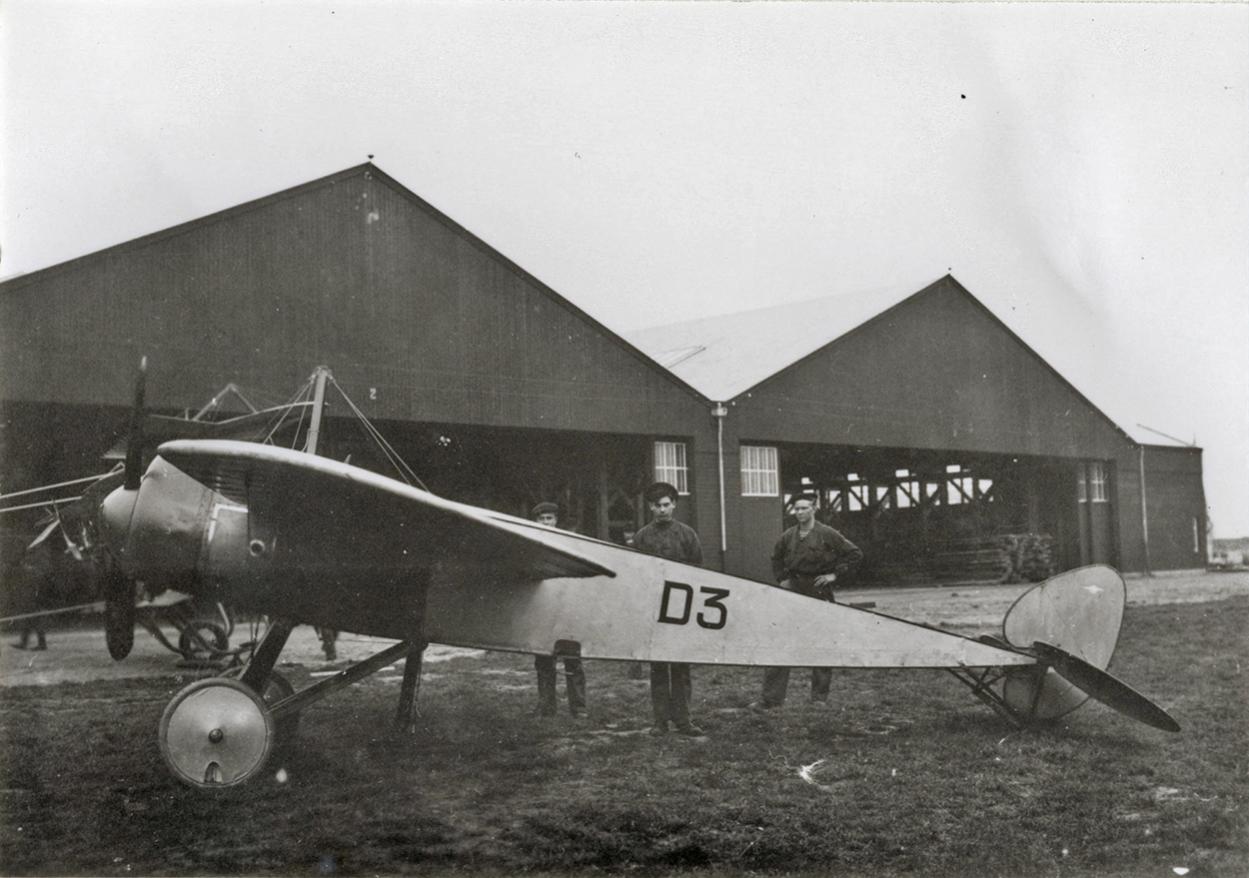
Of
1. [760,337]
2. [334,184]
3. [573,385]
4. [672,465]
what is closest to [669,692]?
[573,385]

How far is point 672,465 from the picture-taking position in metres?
19.0

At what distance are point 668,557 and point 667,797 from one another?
245 centimetres

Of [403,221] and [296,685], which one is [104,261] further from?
[296,685]

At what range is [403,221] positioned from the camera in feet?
48.8

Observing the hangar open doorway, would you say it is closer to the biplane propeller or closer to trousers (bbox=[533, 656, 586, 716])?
trousers (bbox=[533, 656, 586, 716])

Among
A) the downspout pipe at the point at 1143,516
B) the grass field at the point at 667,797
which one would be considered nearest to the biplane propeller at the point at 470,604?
the grass field at the point at 667,797

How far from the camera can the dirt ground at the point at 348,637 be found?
10.8 m

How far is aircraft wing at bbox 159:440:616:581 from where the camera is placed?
4.32 m

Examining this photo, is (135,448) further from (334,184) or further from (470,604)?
(334,184)

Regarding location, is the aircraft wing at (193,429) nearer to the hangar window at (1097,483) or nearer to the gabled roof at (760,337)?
the gabled roof at (760,337)

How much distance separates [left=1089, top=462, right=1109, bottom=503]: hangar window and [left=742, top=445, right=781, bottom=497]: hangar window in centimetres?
1240

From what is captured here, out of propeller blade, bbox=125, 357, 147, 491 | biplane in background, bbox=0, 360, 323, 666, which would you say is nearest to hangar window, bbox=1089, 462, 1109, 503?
biplane in background, bbox=0, 360, 323, 666

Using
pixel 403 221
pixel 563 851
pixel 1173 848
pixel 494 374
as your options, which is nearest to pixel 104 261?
pixel 403 221

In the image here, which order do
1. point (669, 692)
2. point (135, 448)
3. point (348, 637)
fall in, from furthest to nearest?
point (348, 637) < point (669, 692) < point (135, 448)
